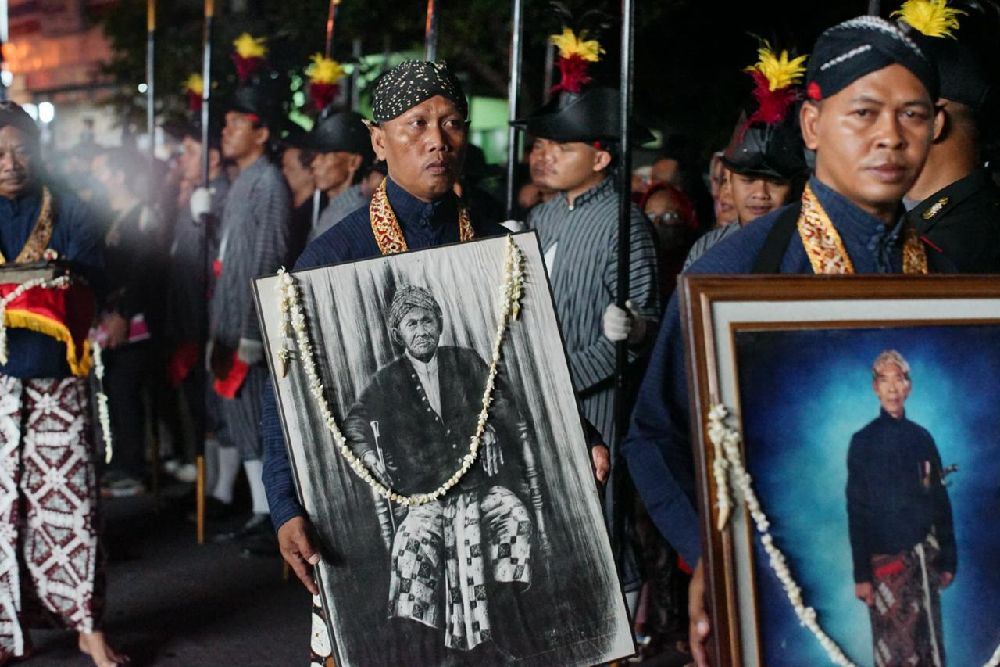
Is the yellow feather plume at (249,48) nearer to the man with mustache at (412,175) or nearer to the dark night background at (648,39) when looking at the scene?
the dark night background at (648,39)

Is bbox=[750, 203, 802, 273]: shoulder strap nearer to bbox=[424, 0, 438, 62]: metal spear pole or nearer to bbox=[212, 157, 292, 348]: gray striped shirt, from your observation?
bbox=[424, 0, 438, 62]: metal spear pole

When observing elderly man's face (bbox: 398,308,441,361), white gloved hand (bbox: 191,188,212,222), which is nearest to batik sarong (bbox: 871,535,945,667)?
elderly man's face (bbox: 398,308,441,361)

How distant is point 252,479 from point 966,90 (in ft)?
14.9

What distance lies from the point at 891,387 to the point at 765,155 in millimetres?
2486

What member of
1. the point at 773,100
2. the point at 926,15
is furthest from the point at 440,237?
the point at 773,100

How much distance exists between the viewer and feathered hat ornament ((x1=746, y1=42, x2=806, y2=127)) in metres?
3.87

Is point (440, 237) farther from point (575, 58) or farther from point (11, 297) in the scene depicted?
point (11, 297)

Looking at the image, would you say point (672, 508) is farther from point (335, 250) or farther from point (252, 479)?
point (252, 479)

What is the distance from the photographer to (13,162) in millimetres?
4688

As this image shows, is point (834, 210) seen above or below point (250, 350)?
above

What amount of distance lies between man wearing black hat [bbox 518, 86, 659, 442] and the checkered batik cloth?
6.20ft

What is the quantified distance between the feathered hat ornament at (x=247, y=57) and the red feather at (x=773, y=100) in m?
4.45

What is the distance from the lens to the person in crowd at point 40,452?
4.67 meters

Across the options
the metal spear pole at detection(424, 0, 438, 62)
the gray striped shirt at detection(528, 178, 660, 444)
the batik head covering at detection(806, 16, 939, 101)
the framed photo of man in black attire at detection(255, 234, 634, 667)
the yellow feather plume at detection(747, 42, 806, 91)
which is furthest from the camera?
the metal spear pole at detection(424, 0, 438, 62)
